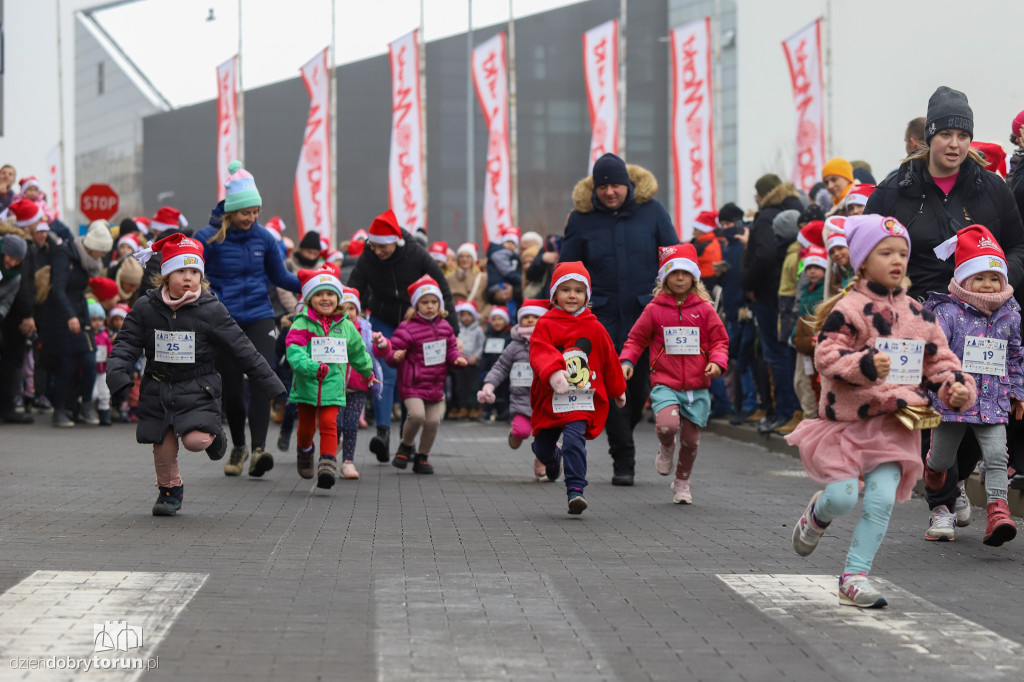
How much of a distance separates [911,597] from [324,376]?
18.8 feet

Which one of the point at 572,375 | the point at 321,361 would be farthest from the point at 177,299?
the point at 572,375

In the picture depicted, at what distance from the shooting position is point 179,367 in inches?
370

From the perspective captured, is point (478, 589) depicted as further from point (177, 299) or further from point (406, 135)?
point (406, 135)

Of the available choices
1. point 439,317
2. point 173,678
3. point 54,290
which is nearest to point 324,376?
point 439,317

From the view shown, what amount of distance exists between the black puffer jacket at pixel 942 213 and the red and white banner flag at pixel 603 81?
24.6 metres

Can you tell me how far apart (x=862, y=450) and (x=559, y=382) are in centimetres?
327

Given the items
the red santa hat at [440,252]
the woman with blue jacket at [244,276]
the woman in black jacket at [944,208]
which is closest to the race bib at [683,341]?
the woman in black jacket at [944,208]

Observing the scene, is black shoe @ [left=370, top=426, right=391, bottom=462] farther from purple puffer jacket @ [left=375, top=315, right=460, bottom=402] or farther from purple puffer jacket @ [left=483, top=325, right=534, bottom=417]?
purple puffer jacket @ [left=483, top=325, right=534, bottom=417]

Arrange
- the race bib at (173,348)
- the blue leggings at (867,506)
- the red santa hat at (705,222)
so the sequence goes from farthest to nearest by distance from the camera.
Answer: the red santa hat at (705,222) → the race bib at (173,348) → the blue leggings at (867,506)

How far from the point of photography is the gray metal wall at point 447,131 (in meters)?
60.8

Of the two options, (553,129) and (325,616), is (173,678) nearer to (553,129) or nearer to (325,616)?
(325,616)

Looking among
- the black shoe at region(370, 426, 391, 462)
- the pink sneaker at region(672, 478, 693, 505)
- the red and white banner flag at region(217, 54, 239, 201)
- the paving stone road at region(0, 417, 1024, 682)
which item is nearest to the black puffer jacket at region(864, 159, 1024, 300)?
the paving stone road at region(0, 417, 1024, 682)

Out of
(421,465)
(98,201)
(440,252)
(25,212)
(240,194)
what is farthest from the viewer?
(98,201)

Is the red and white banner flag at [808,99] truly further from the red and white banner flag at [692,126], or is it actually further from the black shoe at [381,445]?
the black shoe at [381,445]
